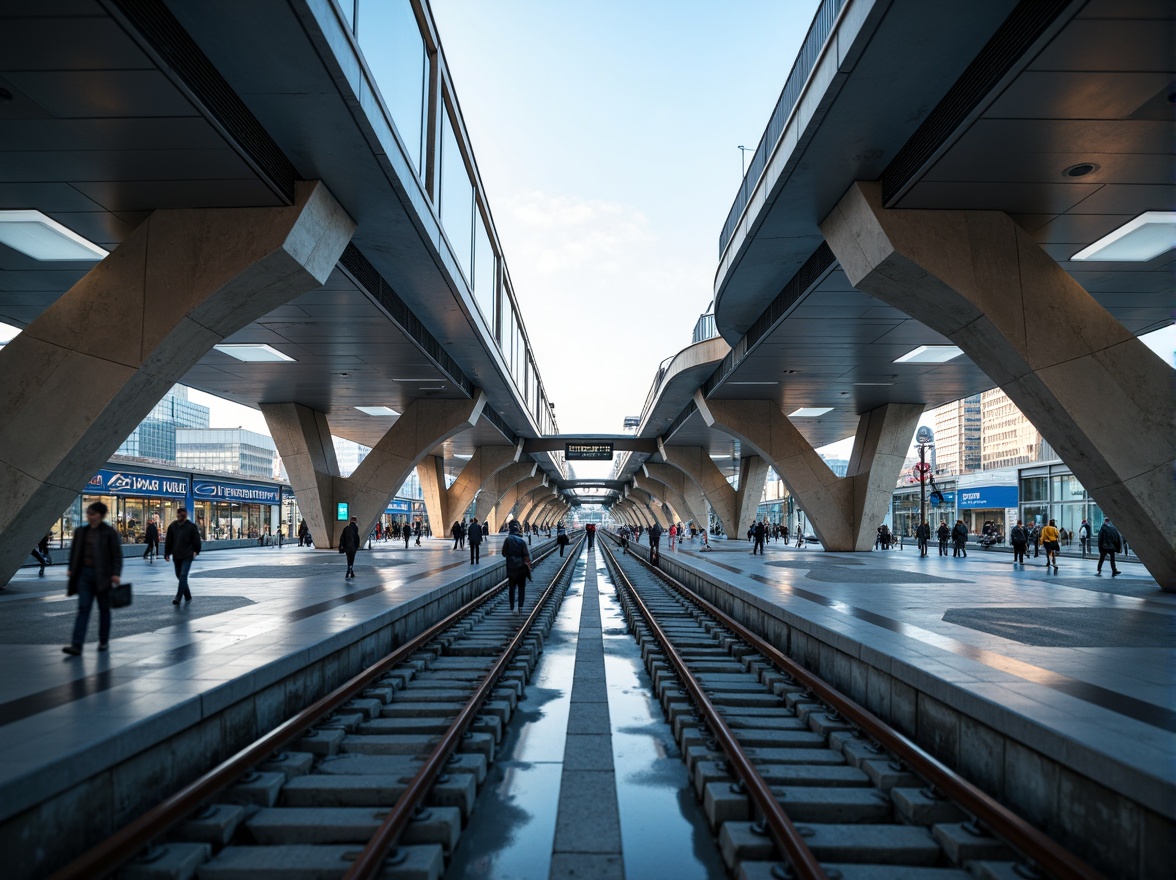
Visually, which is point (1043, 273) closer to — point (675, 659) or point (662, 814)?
point (675, 659)

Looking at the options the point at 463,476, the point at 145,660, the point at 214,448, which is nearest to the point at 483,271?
the point at 145,660

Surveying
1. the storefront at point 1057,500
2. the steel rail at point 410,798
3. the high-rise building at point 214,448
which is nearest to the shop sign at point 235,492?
the steel rail at point 410,798

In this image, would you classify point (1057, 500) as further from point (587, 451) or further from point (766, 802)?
point (766, 802)

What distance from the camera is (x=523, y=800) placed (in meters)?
5.14

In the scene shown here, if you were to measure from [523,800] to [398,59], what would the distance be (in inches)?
418

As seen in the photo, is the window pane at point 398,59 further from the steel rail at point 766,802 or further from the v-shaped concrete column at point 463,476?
the v-shaped concrete column at point 463,476

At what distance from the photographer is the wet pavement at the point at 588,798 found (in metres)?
4.19

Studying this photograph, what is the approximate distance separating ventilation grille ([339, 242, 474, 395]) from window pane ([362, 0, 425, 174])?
7.49ft

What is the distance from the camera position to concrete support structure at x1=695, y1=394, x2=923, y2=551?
27250 millimetres

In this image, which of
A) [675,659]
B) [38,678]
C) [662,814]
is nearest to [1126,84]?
[675,659]

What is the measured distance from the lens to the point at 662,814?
4902 mm

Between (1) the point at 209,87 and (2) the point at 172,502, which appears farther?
(2) the point at 172,502

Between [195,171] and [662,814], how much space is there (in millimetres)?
9657

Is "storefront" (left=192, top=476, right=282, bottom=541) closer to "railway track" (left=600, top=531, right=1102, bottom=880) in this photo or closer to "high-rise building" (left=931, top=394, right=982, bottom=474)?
"railway track" (left=600, top=531, right=1102, bottom=880)
